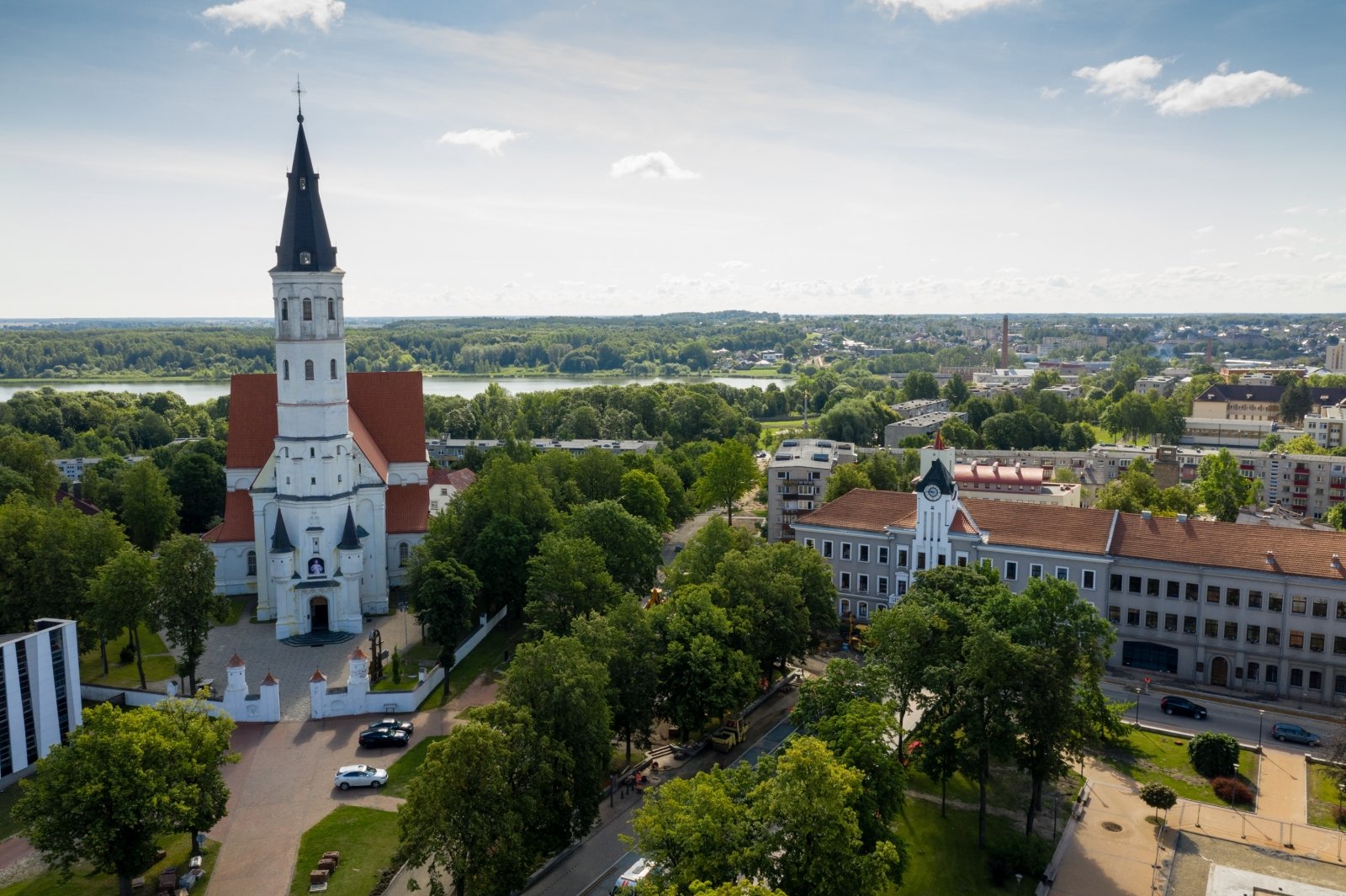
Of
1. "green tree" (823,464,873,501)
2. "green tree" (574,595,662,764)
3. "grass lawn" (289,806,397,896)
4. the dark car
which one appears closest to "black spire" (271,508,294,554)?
"grass lawn" (289,806,397,896)

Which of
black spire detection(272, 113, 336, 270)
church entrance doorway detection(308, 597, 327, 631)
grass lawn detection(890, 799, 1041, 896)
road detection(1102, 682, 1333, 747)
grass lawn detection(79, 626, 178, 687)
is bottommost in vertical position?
grass lawn detection(890, 799, 1041, 896)

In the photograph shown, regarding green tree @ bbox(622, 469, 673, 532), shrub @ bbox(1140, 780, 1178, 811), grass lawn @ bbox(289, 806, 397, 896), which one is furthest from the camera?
green tree @ bbox(622, 469, 673, 532)

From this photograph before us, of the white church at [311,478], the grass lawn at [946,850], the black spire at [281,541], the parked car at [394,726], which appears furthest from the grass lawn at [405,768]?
the grass lawn at [946,850]

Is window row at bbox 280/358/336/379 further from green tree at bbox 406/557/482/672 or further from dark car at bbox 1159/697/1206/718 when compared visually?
dark car at bbox 1159/697/1206/718

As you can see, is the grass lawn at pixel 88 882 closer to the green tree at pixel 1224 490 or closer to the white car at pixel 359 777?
the white car at pixel 359 777

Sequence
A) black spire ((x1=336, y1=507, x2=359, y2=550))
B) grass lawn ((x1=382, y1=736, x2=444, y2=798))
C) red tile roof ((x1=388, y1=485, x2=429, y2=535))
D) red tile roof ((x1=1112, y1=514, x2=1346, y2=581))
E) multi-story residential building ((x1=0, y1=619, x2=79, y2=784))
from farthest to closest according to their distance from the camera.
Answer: red tile roof ((x1=388, y1=485, x2=429, y2=535)) → black spire ((x1=336, y1=507, x2=359, y2=550)) → red tile roof ((x1=1112, y1=514, x2=1346, y2=581)) → multi-story residential building ((x1=0, y1=619, x2=79, y2=784)) → grass lawn ((x1=382, y1=736, x2=444, y2=798))

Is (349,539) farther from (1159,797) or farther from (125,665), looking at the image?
(1159,797)
